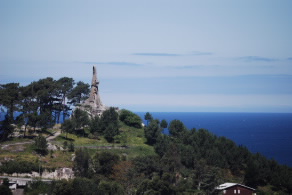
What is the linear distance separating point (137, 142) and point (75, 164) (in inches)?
852

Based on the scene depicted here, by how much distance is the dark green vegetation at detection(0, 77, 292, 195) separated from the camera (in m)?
57.1

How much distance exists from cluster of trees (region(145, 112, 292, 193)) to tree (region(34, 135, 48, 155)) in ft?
56.4

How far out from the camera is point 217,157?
236 feet

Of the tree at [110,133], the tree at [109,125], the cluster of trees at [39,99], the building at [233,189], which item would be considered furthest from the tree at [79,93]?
the building at [233,189]

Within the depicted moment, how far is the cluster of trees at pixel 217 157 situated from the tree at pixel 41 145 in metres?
17.2

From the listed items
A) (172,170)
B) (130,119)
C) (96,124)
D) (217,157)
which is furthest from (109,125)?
(217,157)

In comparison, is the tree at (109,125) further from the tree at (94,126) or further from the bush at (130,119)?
the bush at (130,119)

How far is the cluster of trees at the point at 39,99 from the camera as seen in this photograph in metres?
70.1

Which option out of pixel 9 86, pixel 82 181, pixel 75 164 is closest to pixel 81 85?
pixel 9 86

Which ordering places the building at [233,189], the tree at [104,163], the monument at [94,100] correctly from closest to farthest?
the tree at [104,163]
the building at [233,189]
the monument at [94,100]

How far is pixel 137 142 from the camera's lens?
263ft

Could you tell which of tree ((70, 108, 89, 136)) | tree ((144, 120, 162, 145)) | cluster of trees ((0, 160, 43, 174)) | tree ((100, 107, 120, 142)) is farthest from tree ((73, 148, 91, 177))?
tree ((144, 120, 162, 145))

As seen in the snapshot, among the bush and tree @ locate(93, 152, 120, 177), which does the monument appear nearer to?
the bush

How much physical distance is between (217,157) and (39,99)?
32319 mm
